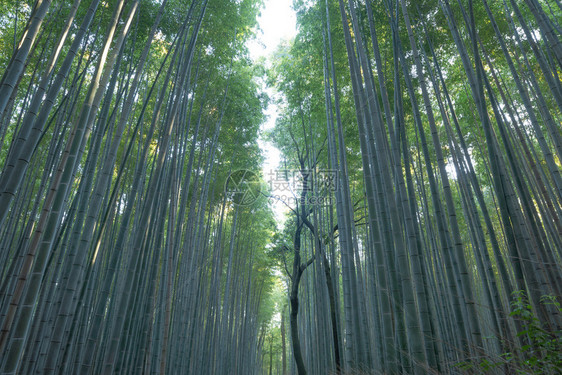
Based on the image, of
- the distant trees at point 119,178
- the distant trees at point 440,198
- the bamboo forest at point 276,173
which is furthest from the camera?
the distant trees at point 440,198

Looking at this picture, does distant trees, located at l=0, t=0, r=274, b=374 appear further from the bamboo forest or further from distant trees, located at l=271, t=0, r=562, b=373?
distant trees, located at l=271, t=0, r=562, b=373

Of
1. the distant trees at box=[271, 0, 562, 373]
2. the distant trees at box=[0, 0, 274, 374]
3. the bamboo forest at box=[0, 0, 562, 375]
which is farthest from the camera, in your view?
the distant trees at box=[271, 0, 562, 373]

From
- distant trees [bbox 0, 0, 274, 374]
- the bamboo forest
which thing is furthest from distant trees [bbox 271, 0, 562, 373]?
distant trees [bbox 0, 0, 274, 374]

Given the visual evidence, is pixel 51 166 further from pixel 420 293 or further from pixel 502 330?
pixel 502 330

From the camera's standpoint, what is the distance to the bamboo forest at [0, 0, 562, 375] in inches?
76.8

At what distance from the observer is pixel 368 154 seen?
277 cm

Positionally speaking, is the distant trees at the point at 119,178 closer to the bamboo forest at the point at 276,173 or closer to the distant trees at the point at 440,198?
the bamboo forest at the point at 276,173

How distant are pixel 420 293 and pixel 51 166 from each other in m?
3.43

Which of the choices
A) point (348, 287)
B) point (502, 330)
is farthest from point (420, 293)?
point (348, 287)

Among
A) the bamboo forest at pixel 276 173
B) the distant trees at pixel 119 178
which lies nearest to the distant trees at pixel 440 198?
the bamboo forest at pixel 276 173

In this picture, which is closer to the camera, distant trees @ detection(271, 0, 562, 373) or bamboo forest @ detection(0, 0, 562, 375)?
bamboo forest @ detection(0, 0, 562, 375)

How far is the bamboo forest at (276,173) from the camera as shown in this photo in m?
1.95

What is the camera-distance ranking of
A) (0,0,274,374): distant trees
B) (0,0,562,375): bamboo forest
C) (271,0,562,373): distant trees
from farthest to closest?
1. (271,0,562,373): distant trees
2. (0,0,562,375): bamboo forest
3. (0,0,274,374): distant trees

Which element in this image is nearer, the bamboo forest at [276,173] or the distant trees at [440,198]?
the bamboo forest at [276,173]
